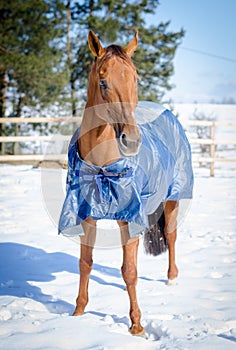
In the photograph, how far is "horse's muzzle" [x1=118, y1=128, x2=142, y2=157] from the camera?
1881mm

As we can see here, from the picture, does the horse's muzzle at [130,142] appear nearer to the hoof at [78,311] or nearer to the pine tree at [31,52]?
the hoof at [78,311]

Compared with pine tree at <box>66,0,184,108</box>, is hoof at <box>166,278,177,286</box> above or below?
below

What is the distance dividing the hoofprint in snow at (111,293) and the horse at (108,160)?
0.57 feet

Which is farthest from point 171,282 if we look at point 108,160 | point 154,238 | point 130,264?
point 108,160

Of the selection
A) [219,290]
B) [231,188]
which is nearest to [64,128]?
[231,188]

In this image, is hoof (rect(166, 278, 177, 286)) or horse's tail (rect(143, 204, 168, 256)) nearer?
hoof (rect(166, 278, 177, 286))

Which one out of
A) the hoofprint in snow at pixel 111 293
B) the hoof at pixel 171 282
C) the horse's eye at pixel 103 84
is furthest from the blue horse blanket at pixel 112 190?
the hoof at pixel 171 282

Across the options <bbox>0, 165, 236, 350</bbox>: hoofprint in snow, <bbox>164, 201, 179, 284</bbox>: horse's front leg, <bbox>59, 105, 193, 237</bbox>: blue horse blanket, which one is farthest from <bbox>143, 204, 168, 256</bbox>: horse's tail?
<bbox>59, 105, 193, 237</bbox>: blue horse blanket

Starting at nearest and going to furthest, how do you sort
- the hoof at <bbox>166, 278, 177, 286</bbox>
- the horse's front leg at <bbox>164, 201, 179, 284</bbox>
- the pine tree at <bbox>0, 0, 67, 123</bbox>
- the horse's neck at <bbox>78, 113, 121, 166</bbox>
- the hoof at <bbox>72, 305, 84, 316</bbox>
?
the horse's neck at <bbox>78, 113, 121, 166</bbox>, the hoof at <bbox>72, 305, 84, 316</bbox>, the hoof at <bbox>166, 278, 177, 286</bbox>, the horse's front leg at <bbox>164, 201, 179, 284</bbox>, the pine tree at <bbox>0, 0, 67, 123</bbox>

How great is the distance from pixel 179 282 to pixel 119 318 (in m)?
0.77

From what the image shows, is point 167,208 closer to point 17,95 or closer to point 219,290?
point 219,290

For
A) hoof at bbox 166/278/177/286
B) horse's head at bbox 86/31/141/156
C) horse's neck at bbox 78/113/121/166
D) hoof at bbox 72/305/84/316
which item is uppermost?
horse's head at bbox 86/31/141/156

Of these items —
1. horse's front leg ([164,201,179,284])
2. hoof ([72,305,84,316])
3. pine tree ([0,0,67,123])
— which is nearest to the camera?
hoof ([72,305,84,316])

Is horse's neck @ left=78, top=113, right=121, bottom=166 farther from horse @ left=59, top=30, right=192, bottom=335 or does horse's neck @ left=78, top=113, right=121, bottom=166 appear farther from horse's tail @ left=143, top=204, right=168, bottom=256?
horse's tail @ left=143, top=204, right=168, bottom=256
